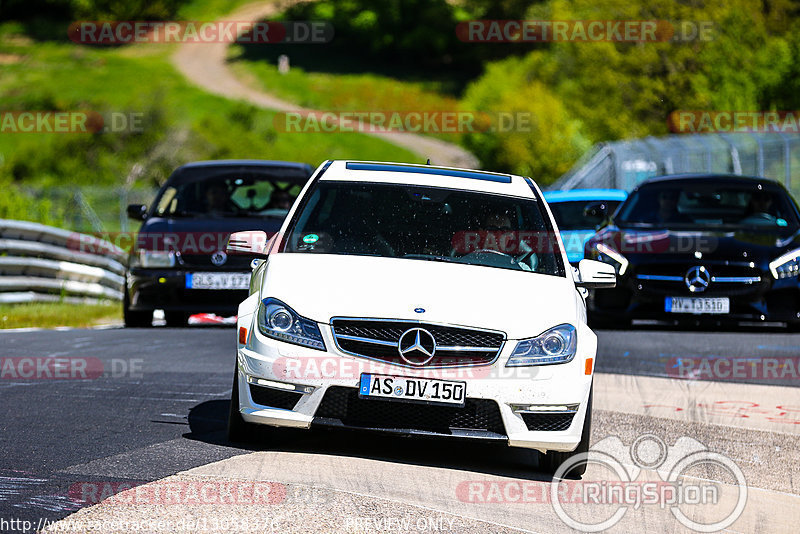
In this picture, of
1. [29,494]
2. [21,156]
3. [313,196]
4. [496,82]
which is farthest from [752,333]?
[496,82]

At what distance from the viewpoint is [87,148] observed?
6688 cm

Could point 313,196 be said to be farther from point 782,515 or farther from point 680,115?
point 680,115

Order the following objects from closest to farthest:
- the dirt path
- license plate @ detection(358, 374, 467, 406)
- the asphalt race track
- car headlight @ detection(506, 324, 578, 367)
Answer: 1. the asphalt race track
2. license plate @ detection(358, 374, 467, 406)
3. car headlight @ detection(506, 324, 578, 367)
4. the dirt path

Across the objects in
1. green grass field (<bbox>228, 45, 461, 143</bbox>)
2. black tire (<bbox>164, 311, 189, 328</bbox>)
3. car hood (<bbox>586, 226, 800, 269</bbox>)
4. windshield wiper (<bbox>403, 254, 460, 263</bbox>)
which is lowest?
black tire (<bbox>164, 311, 189, 328</bbox>)

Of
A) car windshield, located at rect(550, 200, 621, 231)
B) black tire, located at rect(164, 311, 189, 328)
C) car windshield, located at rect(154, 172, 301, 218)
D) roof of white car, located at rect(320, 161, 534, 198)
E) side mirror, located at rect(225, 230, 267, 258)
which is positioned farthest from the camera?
car windshield, located at rect(550, 200, 621, 231)

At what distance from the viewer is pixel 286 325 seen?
22.7 ft

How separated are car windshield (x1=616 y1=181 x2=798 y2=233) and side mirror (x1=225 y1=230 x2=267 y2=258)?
779 cm

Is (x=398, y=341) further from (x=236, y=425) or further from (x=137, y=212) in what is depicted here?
(x=137, y=212)

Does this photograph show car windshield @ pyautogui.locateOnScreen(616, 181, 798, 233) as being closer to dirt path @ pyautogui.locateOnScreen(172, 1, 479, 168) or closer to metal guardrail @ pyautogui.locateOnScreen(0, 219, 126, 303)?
metal guardrail @ pyautogui.locateOnScreen(0, 219, 126, 303)

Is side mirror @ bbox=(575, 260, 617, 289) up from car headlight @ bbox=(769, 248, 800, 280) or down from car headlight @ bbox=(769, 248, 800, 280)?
up

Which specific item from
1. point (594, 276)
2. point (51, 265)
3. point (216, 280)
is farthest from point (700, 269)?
point (51, 265)

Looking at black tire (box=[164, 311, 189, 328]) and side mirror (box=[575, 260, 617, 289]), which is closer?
side mirror (box=[575, 260, 617, 289])

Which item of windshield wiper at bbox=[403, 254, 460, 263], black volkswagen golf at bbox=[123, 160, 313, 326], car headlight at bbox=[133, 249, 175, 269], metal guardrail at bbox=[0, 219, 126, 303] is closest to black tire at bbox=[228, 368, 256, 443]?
windshield wiper at bbox=[403, 254, 460, 263]

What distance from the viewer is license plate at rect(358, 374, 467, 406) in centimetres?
678
